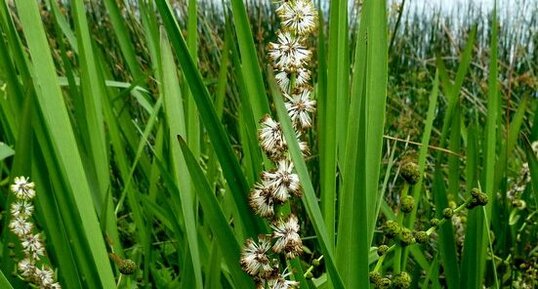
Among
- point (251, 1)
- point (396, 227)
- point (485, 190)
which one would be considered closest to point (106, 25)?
point (251, 1)

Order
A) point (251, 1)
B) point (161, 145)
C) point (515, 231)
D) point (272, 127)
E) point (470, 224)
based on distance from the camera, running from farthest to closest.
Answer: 1. point (251, 1)
2. point (515, 231)
3. point (161, 145)
4. point (470, 224)
5. point (272, 127)

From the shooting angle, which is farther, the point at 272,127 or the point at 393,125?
the point at 393,125

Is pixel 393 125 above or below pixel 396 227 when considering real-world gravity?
below

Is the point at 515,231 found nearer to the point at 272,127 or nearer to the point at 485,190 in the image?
the point at 485,190

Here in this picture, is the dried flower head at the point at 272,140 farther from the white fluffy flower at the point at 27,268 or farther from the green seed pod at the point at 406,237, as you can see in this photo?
the white fluffy flower at the point at 27,268

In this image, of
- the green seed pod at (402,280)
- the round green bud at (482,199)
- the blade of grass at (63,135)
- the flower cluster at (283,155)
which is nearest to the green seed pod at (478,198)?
the round green bud at (482,199)

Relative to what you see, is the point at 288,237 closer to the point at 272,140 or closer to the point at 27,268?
the point at 272,140
